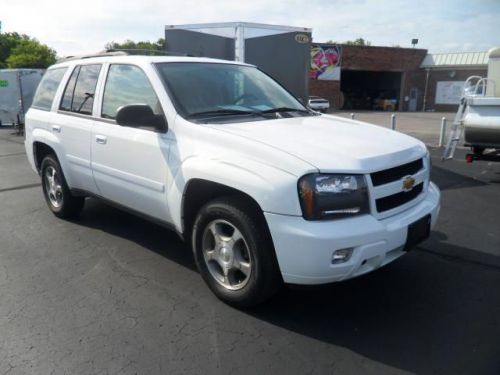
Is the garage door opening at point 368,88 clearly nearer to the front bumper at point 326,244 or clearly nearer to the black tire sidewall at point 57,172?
the black tire sidewall at point 57,172

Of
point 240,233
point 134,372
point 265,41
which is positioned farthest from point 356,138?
point 265,41

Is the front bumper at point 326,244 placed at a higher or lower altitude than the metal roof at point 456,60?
lower

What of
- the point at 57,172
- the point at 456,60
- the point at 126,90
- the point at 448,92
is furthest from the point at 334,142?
the point at 448,92

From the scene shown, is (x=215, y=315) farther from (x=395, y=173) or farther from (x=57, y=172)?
(x=57, y=172)

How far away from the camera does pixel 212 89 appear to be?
13.3 ft

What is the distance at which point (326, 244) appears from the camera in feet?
9.04

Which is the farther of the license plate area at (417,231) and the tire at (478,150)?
the tire at (478,150)

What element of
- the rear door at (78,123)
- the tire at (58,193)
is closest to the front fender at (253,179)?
the rear door at (78,123)

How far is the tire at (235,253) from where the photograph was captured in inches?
120

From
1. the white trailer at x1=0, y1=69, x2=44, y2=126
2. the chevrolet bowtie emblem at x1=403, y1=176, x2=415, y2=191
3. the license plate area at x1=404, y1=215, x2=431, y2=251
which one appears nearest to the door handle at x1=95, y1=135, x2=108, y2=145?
the chevrolet bowtie emblem at x1=403, y1=176, x2=415, y2=191

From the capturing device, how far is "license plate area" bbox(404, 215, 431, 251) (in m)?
3.17

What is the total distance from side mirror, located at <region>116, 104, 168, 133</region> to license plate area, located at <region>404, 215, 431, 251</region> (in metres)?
2.00

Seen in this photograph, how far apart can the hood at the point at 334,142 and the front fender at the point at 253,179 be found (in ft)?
0.63

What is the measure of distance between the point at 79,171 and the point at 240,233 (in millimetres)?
2395
